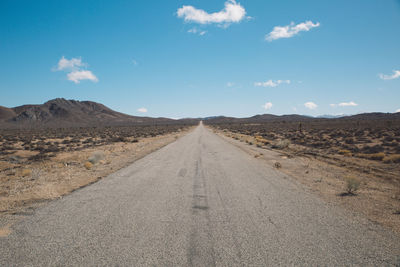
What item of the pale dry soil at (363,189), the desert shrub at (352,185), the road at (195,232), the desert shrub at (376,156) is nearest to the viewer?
the road at (195,232)

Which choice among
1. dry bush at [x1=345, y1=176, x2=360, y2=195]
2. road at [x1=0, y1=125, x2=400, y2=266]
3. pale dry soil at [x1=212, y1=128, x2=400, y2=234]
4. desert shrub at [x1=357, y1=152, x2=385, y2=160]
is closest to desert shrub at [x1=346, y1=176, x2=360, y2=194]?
dry bush at [x1=345, y1=176, x2=360, y2=195]

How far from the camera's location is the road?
3.11m

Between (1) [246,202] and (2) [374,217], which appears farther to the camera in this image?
(1) [246,202]

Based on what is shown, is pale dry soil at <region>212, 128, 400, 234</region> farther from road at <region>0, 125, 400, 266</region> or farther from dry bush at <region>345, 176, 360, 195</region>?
road at <region>0, 125, 400, 266</region>

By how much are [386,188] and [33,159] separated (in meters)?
17.8

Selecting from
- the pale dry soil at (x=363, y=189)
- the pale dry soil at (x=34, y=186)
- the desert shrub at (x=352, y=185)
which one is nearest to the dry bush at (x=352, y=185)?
the desert shrub at (x=352, y=185)

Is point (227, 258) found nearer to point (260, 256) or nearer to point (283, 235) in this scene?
point (260, 256)

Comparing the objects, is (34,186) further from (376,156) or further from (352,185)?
(376,156)

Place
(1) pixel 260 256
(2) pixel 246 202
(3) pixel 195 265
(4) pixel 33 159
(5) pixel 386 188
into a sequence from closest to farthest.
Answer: (3) pixel 195 265
(1) pixel 260 256
(2) pixel 246 202
(5) pixel 386 188
(4) pixel 33 159

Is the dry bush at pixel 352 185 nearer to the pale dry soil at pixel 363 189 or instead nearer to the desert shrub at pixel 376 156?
the pale dry soil at pixel 363 189

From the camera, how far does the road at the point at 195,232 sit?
3111 mm

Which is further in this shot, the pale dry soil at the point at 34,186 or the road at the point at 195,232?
the pale dry soil at the point at 34,186

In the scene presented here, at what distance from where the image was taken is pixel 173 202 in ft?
17.7

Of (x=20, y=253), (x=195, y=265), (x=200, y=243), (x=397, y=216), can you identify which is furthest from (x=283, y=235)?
(x=20, y=253)
